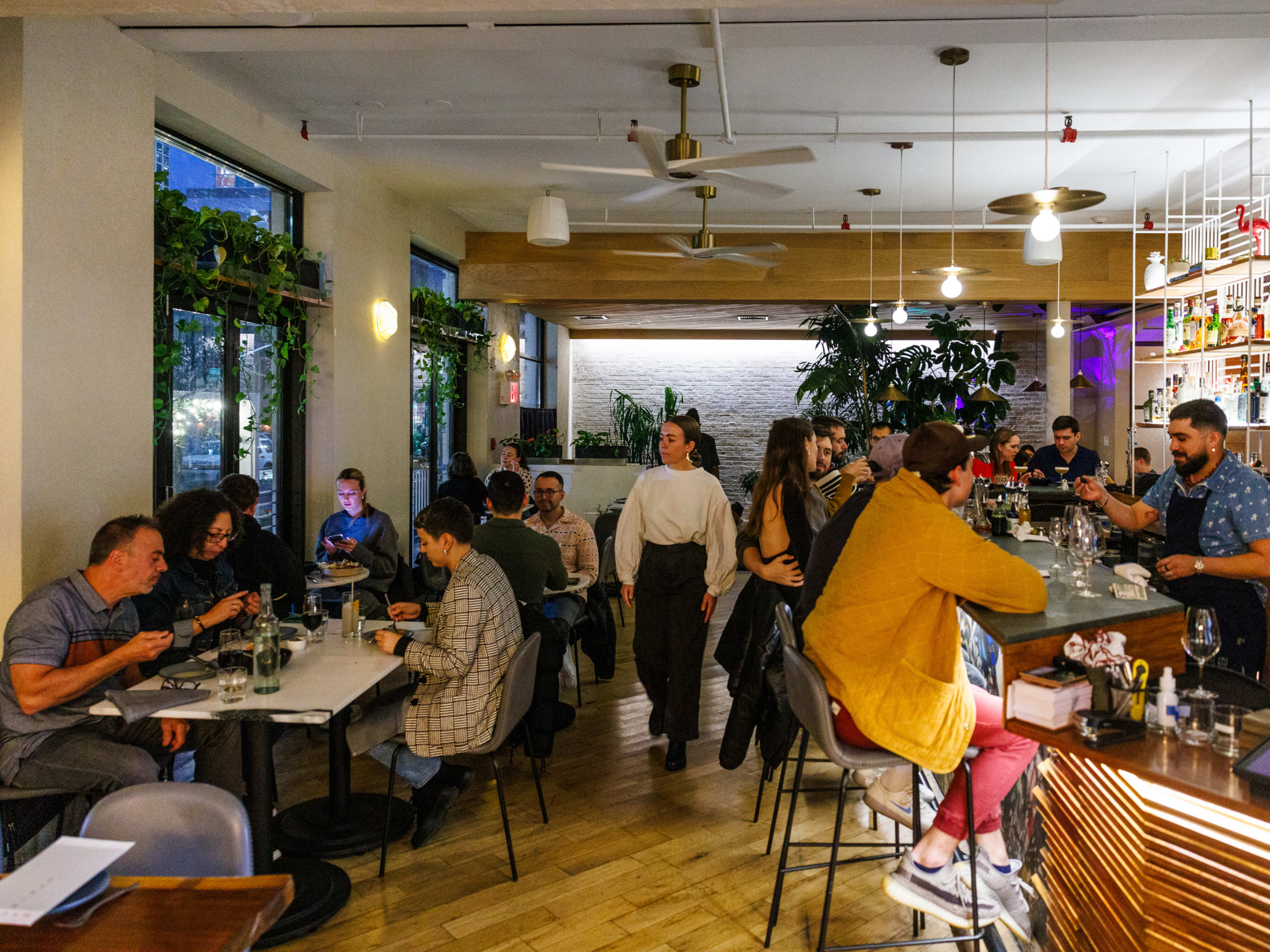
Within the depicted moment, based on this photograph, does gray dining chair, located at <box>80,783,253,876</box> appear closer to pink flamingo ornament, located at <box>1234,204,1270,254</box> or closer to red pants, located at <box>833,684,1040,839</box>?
red pants, located at <box>833,684,1040,839</box>

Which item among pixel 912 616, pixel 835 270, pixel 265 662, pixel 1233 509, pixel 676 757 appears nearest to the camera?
pixel 912 616

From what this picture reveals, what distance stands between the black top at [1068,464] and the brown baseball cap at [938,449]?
15.8ft

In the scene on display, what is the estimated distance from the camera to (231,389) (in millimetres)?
6078

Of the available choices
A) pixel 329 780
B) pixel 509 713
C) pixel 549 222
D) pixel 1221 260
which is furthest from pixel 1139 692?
pixel 549 222

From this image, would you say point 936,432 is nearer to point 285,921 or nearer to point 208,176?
point 285,921

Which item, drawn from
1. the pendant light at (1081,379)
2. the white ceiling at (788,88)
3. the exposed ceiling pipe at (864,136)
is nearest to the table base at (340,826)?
the white ceiling at (788,88)

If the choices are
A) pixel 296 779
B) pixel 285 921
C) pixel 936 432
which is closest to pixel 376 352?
pixel 296 779

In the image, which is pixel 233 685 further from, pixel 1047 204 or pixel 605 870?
pixel 1047 204

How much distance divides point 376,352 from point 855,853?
18.3 ft

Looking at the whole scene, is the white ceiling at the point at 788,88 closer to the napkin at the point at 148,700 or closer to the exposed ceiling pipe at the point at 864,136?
the exposed ceiling pipe at the point at 864,136

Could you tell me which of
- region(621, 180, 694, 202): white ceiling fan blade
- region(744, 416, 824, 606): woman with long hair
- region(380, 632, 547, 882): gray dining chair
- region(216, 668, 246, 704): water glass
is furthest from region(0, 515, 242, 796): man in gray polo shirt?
region(621, 180, 694, 202): white ceiling fan blade

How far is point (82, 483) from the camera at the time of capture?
14.0 ft

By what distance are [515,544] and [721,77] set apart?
8.49 ft

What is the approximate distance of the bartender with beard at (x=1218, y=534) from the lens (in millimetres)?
3654
